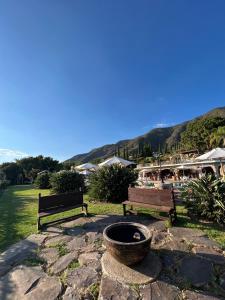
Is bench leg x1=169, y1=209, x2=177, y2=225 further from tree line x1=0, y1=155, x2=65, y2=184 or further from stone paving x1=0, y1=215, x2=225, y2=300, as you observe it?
tree line x1=0, y1=155, x2=65, y2=184

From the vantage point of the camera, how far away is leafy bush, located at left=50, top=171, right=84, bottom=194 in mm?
13320

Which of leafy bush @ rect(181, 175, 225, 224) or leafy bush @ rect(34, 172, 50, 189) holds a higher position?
leafy bush @ rect(34, 172, 50, 189)

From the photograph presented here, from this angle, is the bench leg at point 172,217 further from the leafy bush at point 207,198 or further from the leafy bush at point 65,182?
the leafy bush at point 65,182

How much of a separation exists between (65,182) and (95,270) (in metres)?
10.7

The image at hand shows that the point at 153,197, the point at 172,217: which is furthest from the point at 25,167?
the point at 172,217

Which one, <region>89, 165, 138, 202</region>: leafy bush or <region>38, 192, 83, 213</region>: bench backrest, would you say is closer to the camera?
<region>38, 192, 83, 213</region>: bench backrest

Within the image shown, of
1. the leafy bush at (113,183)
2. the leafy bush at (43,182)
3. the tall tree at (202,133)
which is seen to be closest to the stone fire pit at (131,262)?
the leafy bush at (113,183)

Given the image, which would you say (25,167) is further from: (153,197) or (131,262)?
(131,262)

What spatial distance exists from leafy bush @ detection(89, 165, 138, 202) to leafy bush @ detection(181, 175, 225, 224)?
3.32m

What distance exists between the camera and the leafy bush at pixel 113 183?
29.8 feet

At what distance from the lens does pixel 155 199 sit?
5.73 meters

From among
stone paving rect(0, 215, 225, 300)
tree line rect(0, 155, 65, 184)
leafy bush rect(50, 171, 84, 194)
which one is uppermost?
tree line rect(0, 155, 65, 184)

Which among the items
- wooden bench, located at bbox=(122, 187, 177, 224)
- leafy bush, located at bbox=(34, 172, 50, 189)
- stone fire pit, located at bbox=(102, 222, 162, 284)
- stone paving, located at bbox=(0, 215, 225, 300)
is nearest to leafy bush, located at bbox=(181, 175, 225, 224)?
wooden bench, located at bbox=(122, 187, 177, 224)

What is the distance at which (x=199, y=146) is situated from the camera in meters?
50.1
